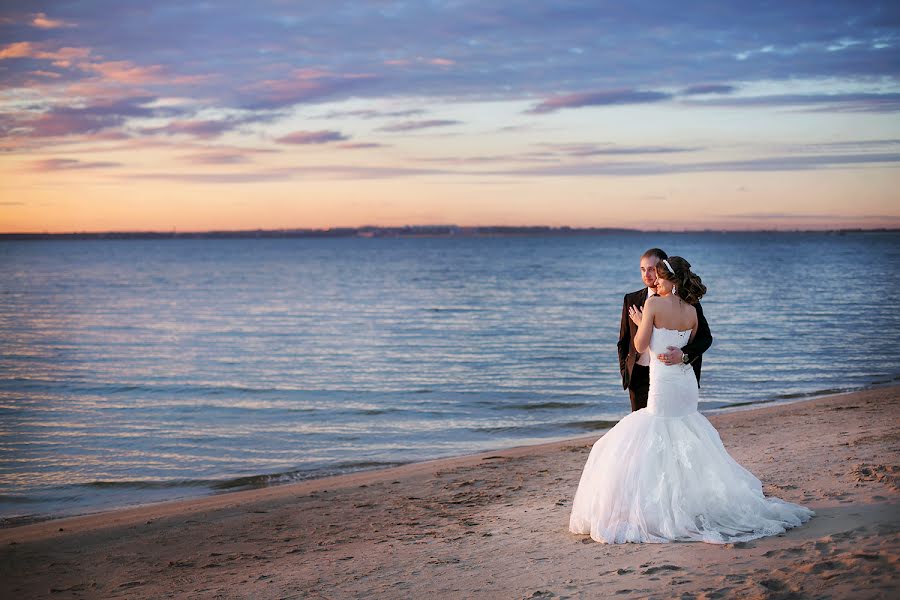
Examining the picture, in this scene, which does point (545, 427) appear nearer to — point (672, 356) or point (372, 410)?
point (372, 410)

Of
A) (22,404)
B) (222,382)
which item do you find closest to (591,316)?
(222,382)

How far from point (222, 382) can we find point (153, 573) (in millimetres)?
13342

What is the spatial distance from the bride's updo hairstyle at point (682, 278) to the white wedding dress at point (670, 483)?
0.37 metres

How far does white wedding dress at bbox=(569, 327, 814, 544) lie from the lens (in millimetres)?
6297

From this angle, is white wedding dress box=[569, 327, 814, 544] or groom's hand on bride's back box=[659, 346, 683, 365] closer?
white wedding dress box=[569, 327, 814, 544]

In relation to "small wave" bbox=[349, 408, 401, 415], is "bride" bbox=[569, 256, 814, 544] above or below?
above

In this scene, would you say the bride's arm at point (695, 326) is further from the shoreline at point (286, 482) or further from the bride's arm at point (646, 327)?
the shoreline at point (286, 482)

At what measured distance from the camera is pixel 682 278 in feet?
21.0

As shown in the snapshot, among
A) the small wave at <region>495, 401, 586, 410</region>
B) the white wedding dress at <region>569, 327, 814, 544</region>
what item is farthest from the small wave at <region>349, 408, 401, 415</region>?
the white wedding dress at <region>569, 327, 814, 544</region>

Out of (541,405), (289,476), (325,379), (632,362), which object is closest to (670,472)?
(632,362)

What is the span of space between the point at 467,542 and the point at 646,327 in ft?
8.42

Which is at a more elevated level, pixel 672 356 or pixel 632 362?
pixel 672 356

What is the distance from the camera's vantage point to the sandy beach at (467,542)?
5.53 m

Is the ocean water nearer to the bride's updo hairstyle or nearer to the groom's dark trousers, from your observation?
the groom's dark trousers
